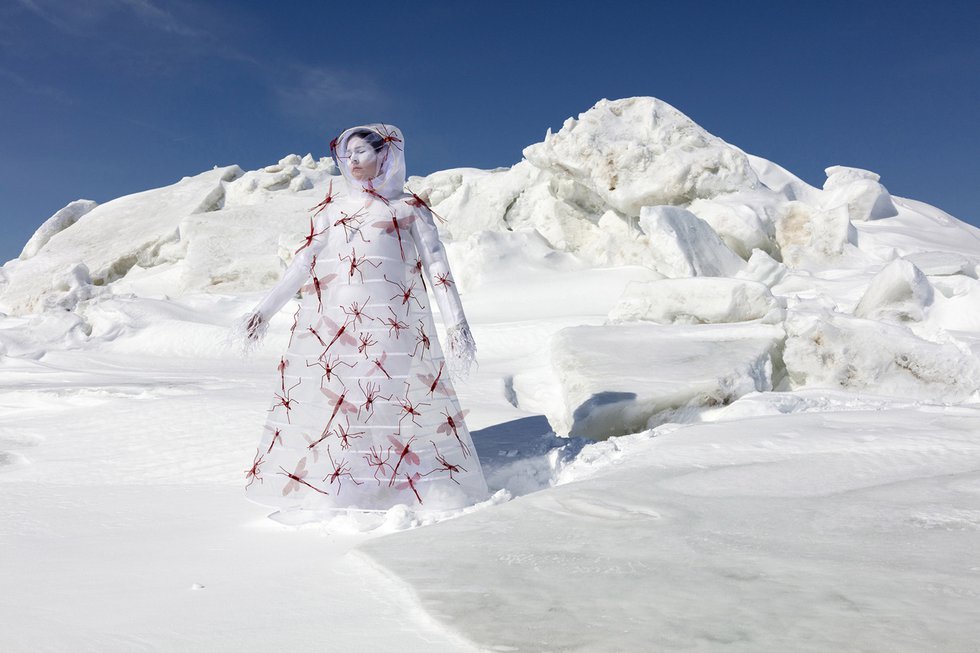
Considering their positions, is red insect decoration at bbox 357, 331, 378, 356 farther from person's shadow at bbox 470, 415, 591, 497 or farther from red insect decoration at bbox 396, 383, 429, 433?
person's shadow at bbox 470, 415, 591, 497

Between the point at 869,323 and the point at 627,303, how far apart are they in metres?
1.92

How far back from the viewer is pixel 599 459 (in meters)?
3.34

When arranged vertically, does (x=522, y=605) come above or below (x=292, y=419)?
below

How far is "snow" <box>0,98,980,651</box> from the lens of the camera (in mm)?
1659

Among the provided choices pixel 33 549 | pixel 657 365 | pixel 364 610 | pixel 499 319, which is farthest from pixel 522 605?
pixel 499 319

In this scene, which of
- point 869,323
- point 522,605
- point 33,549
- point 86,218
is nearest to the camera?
point 522,605

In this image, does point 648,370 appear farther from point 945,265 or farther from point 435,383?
point 945,265

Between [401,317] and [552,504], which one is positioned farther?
[401,317]

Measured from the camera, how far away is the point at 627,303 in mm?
6660

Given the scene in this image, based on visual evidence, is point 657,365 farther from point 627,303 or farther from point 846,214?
point 846,214

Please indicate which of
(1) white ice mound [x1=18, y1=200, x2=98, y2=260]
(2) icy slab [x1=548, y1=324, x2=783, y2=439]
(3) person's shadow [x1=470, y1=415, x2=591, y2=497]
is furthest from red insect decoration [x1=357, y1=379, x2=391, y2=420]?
(1) white ice mound [x1=18, y1=200, x2=98, y2=260]

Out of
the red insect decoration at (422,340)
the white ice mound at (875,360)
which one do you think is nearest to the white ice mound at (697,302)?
the white ice mound at (875,360)

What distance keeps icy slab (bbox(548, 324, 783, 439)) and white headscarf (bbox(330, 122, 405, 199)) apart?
6.43 feet

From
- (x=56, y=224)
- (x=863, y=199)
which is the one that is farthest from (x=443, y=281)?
(x=56, y=224)
